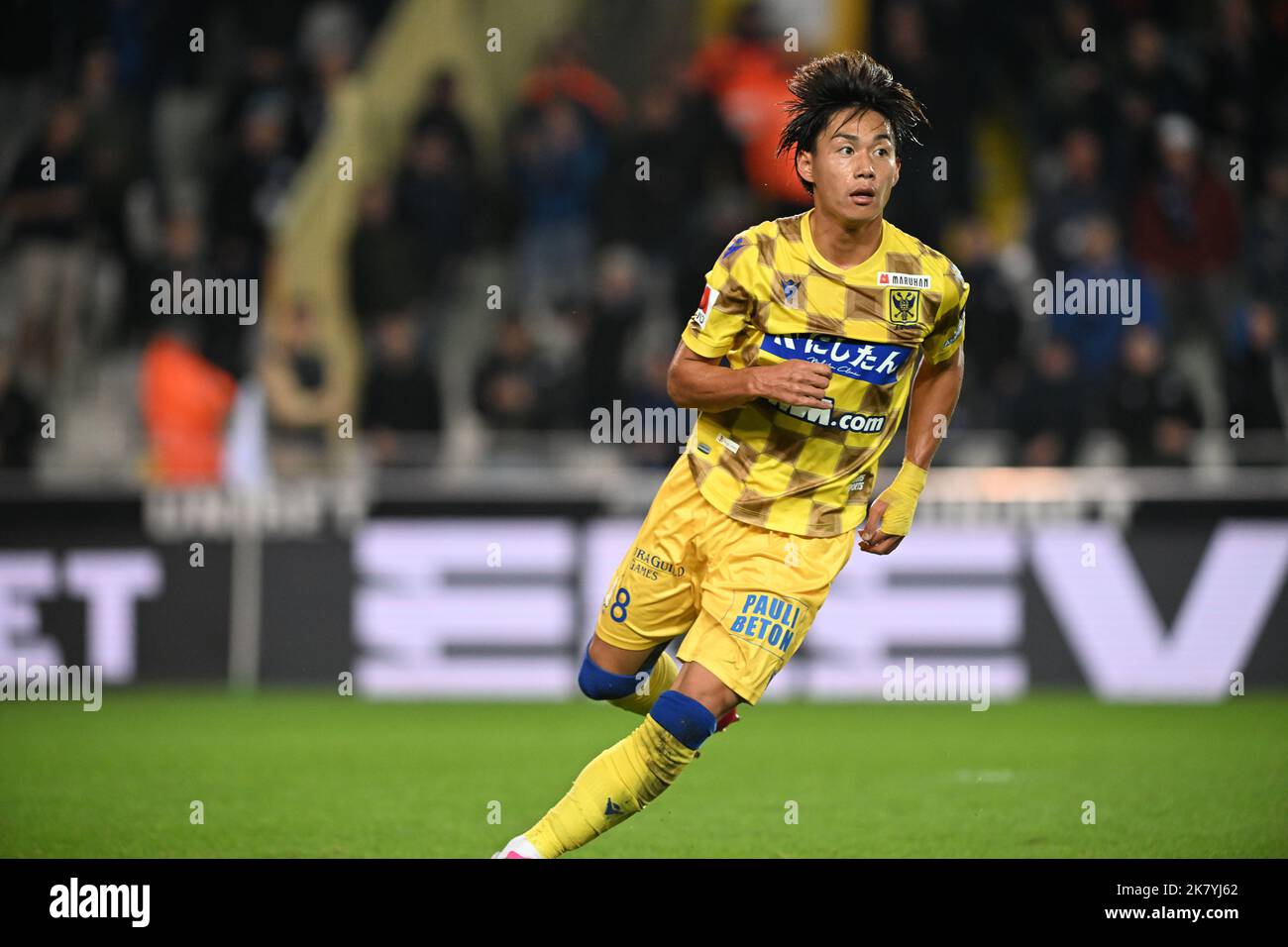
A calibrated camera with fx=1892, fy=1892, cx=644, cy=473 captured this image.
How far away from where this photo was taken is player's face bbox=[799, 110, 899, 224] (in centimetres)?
586

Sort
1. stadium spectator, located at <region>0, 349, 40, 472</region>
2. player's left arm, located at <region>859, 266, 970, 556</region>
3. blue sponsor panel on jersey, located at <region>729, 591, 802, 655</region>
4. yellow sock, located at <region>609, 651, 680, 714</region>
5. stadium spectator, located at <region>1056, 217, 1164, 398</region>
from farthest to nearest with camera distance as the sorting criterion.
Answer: stadium spectator, located at <region>1056, 217, 1164, 398</region>, stadium spectator, located at <region>0, 349, 40, 472</region>, yellow sock, located at <region>609, 651, 680, 714</region>, player's left arm, located at <region>859, 266, 970, 556</region>, blue sponsor panel on jersey, located at <region>729, 591, 802, 655</region>

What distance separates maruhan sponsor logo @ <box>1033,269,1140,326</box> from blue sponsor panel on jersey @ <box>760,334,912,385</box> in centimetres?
753

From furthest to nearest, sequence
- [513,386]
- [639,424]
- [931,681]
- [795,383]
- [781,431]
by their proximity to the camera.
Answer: [513,386] < [639,424] < [931,681] < [781,431] < [795,383]

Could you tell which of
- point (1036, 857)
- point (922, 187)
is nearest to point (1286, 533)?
point (922, 187)

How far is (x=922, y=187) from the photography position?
13.7 metres

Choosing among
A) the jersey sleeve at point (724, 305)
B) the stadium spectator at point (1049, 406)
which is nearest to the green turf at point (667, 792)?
the jersey sleeve at point (724, 305)

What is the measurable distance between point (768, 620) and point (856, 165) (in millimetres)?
1438

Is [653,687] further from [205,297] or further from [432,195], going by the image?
[432,195]

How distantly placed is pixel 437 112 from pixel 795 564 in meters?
8.83

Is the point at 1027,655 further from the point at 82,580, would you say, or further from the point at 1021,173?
the point at 82,580

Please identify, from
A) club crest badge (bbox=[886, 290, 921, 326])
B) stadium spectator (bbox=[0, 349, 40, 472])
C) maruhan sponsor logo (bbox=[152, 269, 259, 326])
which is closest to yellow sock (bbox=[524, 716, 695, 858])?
club crest badge (bbox=[886, 290, 921, 326])

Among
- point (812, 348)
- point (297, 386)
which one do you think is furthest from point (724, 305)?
point (297, 386)

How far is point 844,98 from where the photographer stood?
5.96m
